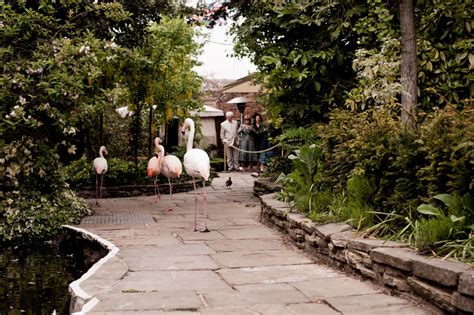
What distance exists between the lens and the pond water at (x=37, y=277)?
5457 mm

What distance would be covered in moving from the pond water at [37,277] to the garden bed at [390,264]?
2.39 metres

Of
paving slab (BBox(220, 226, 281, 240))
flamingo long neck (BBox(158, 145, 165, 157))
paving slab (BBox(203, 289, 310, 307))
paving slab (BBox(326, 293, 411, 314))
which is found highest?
flamingo long neck (BBox(158, 145, 165, 157))

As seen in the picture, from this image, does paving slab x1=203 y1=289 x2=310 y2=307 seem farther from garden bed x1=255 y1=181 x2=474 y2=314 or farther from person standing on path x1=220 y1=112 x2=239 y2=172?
person standing on path x1=220 y1=112 x2=239 y2=172

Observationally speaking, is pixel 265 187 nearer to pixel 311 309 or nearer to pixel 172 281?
pixel 172 281

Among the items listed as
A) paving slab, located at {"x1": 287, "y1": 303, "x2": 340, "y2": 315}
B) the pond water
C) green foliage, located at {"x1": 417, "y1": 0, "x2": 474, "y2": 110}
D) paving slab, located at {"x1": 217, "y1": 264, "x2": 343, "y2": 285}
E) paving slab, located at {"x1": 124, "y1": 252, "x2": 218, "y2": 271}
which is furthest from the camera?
green foliage, located at {"x1": 417, "y1": 0, "x2": 474, "y2": 110}

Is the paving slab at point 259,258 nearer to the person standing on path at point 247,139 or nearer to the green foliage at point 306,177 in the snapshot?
the green foliage at point 306,177

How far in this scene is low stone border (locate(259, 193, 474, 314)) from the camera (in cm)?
382

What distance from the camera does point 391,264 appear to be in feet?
14.9

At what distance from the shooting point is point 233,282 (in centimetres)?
505

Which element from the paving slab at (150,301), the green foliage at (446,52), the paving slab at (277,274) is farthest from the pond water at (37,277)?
the green foliage at (446,52)

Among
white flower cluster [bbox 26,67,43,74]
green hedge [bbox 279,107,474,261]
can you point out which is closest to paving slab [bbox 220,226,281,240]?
green hedge [bbox 279,107,474,261]

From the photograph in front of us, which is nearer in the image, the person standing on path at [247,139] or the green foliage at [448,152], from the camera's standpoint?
the green foliage at [448,152]

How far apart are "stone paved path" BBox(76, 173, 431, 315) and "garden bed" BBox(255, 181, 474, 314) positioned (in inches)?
4.4

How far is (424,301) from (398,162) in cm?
148
